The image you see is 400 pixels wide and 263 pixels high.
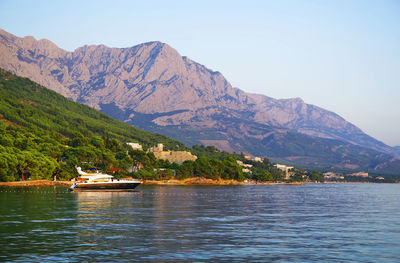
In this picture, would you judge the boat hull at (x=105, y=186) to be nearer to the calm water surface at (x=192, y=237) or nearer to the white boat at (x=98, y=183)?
the white boat at (x=98, y=183)

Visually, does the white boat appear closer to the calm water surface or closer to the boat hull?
the boat hull

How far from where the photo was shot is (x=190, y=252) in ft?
153

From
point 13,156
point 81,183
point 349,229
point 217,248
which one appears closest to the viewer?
point 217,248

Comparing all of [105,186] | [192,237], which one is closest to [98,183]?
[105,186]

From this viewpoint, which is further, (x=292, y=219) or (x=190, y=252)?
(x=292, y=219)

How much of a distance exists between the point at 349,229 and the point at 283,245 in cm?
1914

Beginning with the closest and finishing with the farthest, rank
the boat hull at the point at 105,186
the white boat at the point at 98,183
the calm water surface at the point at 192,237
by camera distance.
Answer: the calm water surface at the point at 192,237 → the boat hull at the point at 105,186 → the white boat at the point at 98,183

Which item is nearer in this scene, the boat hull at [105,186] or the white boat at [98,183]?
the boat hull at [105,186]

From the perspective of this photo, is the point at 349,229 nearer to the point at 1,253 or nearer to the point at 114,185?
the point at 1,253

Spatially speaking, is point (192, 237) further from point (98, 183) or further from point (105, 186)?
point (105, 186)

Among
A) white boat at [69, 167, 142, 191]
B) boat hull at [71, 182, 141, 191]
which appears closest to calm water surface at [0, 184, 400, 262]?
boat hull at [71, 182, 141, 191]

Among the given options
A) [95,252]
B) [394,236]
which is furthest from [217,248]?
[394,236]

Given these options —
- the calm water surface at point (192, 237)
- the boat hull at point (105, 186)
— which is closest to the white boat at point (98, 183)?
the boat hull at point (105, 186)

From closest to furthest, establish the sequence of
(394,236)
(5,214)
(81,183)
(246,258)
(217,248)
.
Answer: (246,258), (217,248), (394,236), (5,214), (81,183)
